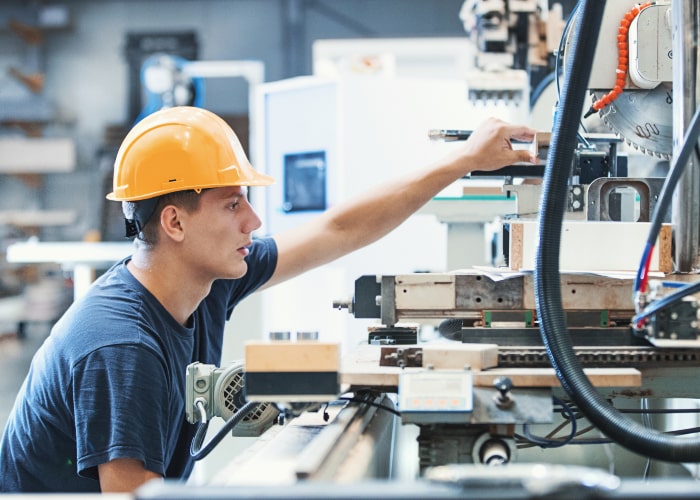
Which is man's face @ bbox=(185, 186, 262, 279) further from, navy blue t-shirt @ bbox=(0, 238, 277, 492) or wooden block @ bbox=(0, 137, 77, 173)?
wooden block @ bbox=(0, 137, 77, 173)

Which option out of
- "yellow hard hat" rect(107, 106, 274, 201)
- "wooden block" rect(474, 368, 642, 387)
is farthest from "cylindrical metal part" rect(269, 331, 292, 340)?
"yellow hard hat" rect(107, 106, 274, 201)

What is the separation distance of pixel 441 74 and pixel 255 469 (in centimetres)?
515

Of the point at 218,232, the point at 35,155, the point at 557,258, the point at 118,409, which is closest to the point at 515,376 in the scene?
the point at 557,258

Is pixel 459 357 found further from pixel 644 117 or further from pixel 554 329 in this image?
pixel 644 117

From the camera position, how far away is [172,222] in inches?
59.1

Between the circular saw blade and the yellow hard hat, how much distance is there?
27.2 inches

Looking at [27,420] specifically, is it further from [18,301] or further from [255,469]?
[18,301]

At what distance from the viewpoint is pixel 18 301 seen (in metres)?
5.65

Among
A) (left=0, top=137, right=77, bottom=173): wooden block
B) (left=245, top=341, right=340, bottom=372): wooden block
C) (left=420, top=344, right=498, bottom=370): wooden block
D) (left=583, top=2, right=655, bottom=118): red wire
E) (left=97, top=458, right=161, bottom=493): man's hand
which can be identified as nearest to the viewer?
(left=245, top=341, right=340, bottom=372): wooden block

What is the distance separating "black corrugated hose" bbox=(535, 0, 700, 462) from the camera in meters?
0.96

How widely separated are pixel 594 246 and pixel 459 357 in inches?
12.8

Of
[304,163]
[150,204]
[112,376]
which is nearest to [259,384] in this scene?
[112,376]

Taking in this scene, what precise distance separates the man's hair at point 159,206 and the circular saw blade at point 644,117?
76cm

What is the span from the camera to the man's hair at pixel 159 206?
1.49 metres
